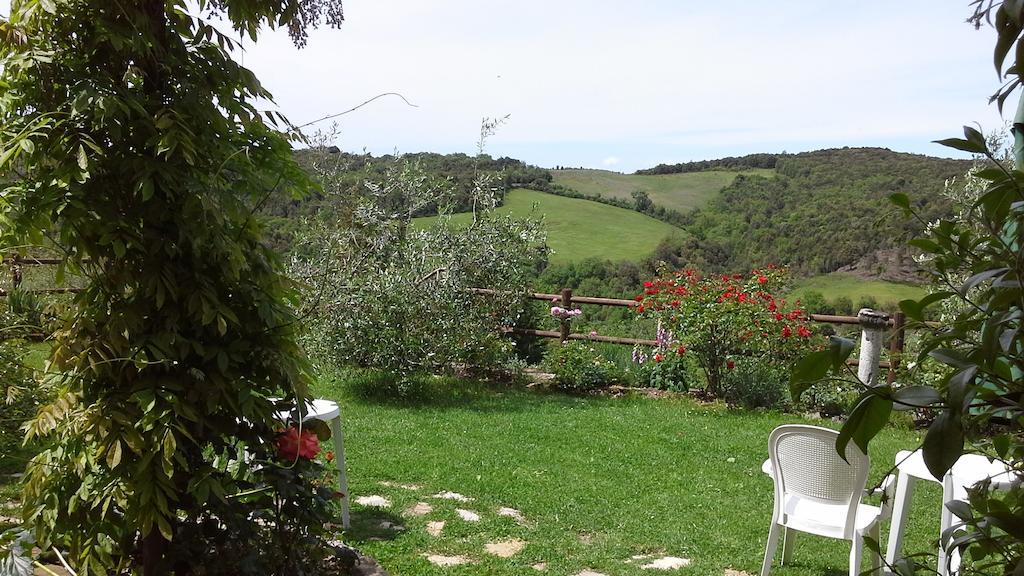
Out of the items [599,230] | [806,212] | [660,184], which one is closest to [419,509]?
[806,212]

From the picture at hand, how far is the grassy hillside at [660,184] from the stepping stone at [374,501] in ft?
65.6

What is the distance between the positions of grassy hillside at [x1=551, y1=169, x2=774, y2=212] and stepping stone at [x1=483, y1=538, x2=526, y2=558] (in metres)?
20.6

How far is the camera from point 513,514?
448cm

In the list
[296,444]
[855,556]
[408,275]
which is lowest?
[855,556]

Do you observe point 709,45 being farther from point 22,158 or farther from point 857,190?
point 857,190

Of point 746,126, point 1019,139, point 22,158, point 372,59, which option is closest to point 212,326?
point 22,158

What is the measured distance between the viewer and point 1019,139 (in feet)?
4.34

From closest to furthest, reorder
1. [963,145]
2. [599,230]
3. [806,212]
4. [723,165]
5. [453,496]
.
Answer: [963,145], [453,496], [806,212], [599,230], [723,165]

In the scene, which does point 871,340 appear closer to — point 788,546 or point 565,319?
point 565,319

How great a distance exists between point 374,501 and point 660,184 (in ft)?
80.5

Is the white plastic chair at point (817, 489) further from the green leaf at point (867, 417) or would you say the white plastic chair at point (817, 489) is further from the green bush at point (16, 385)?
the green bush at point (16, 385)

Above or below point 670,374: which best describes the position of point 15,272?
above

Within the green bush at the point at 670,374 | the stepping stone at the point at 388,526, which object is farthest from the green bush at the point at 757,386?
the stepping stone at the point at 388,526

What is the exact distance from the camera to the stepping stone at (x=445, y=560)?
370cm
